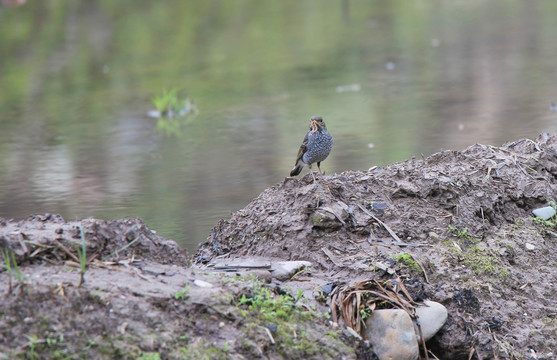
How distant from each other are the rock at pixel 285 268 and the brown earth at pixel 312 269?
0.04 m

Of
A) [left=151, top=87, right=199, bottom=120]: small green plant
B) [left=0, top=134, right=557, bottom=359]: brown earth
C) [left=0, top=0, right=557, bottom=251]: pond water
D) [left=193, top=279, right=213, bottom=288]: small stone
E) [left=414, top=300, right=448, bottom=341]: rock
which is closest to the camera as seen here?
[left=0, top=134, right=557, bottom=359]: brown earth

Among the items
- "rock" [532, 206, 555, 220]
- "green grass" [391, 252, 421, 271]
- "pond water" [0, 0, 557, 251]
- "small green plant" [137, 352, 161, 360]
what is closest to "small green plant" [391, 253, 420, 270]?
"green grass" [391, 252, 421, 271]

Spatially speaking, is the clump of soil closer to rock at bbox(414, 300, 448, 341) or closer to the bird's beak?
rock at bbox(414, 300, 448, 341)

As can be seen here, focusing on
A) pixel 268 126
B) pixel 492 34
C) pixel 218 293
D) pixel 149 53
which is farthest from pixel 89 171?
pixel 492 34

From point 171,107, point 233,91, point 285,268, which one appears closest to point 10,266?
point 285,268

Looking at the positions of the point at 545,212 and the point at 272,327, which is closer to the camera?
the point at 272,327

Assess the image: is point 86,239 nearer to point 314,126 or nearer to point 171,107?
point 314,126

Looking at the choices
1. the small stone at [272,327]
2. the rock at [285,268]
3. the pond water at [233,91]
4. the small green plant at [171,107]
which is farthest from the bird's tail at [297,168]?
the small green plant at [171,107]

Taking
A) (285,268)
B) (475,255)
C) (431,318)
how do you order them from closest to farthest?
(431,318), (285,268), (475,255)

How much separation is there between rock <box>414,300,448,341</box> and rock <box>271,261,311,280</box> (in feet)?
2.02

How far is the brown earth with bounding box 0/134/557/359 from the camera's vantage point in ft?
9.22

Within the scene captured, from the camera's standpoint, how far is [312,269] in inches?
144

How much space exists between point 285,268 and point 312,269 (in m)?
0.17

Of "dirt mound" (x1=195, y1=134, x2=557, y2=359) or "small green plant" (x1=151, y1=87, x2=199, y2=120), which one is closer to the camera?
"dirt mound" (x1=195, y1=134, x2=557, y2=359)
